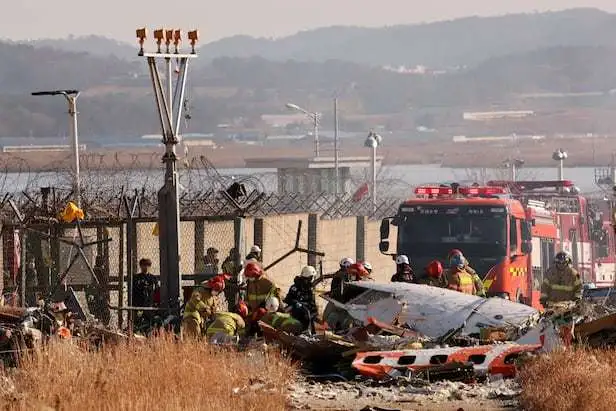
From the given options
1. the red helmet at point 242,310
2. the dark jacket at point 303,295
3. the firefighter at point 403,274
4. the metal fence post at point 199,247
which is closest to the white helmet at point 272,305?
the red helmet at point 242,310

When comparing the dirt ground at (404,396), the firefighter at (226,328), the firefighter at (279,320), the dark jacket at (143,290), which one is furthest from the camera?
the dark jacket at (143,290)

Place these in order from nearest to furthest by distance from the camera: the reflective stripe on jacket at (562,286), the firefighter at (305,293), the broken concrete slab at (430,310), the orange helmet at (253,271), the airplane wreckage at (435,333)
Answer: the airplane wreckage at (435,333) < the broken concrete slab at (430,310) < the orange helmet at (253,271) < the firefighter at (305,293) < the reflective stripe on jacket at (562,286)

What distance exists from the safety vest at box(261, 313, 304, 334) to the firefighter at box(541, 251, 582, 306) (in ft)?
20.9

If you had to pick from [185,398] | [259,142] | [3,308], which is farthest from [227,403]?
[259,142]

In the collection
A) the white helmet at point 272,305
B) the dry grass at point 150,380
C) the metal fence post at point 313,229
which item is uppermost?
the metal fence post at point 313,229

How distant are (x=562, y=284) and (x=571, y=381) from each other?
9.71 m

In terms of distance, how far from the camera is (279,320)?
20.2 meters

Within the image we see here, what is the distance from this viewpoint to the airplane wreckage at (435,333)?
18.9 metres

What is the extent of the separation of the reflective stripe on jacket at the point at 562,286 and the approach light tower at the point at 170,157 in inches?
273

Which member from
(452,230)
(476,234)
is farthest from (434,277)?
(476,234)

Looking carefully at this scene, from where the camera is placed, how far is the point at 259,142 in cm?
18525

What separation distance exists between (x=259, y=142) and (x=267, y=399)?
170 meters

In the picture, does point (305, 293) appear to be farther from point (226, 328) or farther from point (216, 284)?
point (226, 328)

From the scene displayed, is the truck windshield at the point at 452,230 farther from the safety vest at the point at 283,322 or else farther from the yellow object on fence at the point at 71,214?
the safety vest at the point at 283,322
